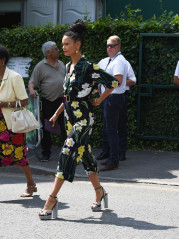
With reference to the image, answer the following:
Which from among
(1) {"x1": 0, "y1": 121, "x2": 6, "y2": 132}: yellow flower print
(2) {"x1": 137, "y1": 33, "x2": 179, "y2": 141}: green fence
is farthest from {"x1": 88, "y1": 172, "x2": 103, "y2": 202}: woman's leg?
(2) {"x1": 137, "y1": 33, "x2": 179, "y2": 141}: green fence

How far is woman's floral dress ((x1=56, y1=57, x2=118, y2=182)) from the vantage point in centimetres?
520

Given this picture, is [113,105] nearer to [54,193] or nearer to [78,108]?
[78,108]

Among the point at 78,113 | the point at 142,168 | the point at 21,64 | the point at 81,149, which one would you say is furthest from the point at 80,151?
the point at 21,64

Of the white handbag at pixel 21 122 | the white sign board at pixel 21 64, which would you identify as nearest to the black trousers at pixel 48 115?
the white sign board at pixel 21 64

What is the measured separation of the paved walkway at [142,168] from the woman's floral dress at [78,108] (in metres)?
2.05

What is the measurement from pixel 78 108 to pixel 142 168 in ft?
9.40

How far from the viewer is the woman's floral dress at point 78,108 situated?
17.0ft

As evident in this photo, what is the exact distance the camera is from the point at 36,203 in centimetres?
592

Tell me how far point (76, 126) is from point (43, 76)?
3340mm

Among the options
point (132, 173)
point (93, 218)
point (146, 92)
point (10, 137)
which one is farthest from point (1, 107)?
A: point (146, 92)

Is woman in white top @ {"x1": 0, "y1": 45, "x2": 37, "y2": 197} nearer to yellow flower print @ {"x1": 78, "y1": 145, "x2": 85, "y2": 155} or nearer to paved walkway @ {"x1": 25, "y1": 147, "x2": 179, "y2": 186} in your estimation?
yellow flower print @ {"x1": 78, "y1": 145, "x2": 85, "y2": 155}

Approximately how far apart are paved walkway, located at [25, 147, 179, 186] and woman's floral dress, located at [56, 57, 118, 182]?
2.05 metres

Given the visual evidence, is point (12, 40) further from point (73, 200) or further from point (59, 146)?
point (73, 200)

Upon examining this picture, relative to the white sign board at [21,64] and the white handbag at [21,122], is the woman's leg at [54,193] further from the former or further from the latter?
the white sign board at [21,64]
